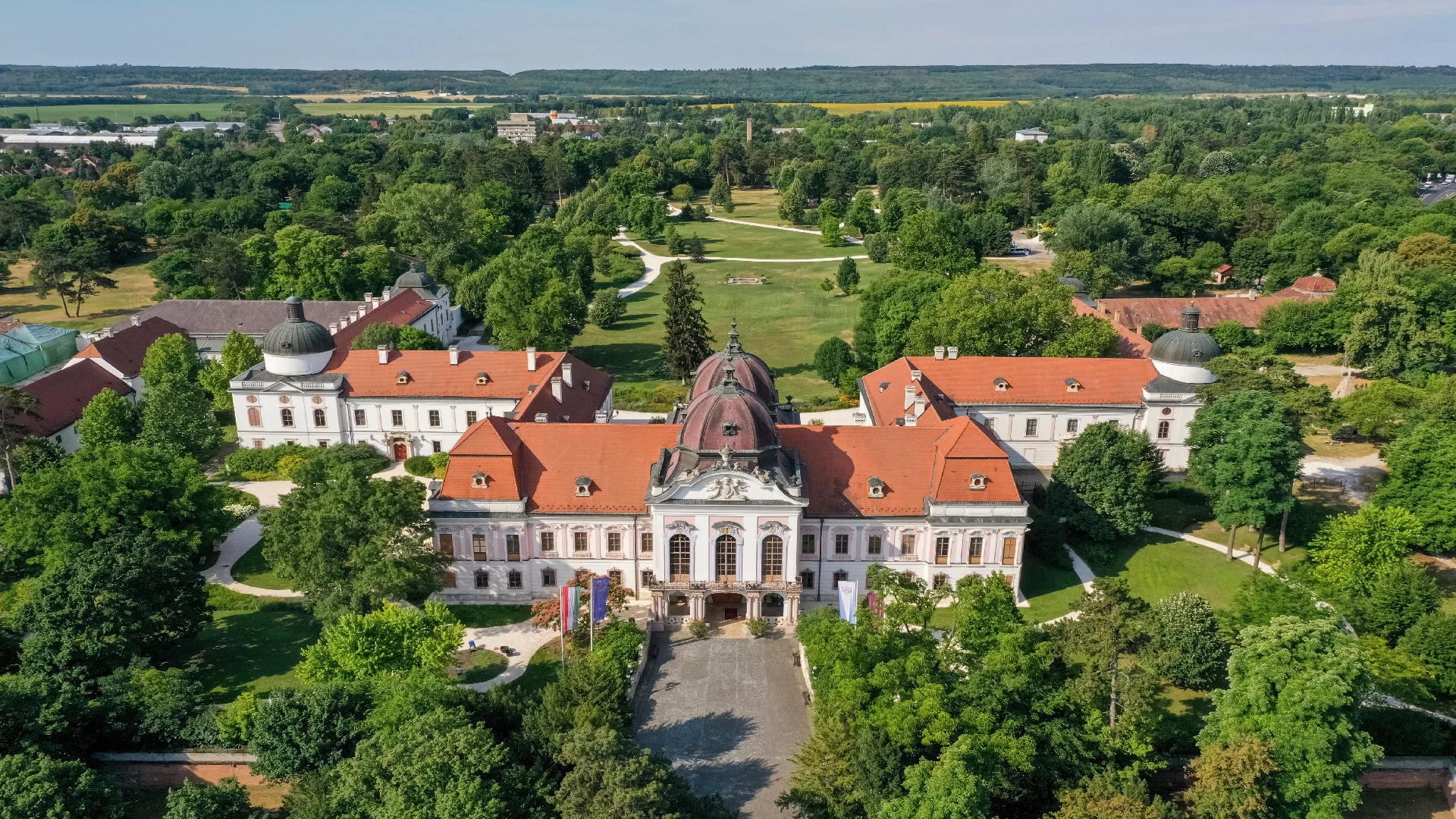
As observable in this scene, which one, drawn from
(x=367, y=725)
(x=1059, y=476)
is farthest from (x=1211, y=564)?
(x=367, y=725)

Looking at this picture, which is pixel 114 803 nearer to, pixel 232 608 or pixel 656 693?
pixel 232 608

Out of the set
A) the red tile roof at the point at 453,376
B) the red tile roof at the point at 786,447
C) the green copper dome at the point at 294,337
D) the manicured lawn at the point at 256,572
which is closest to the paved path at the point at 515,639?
the red tile roof at the point at 786,447

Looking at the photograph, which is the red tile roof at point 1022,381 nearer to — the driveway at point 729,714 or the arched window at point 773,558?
the arched window at point 773,558

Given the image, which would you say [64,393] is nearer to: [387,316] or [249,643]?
[387,316]

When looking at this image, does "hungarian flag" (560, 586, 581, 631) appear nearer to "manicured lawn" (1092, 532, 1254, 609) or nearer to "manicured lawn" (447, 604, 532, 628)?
"manicured lawn" (447, 604, 532, 628)

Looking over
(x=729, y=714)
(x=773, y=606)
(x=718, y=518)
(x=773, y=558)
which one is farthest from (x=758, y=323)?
(x=729, y=714)

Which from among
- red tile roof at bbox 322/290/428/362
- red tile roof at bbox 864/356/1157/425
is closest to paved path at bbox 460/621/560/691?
red tile roof at bbox 864/356/1157/425

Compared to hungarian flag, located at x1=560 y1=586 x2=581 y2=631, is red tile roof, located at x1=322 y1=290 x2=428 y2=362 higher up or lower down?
higher up

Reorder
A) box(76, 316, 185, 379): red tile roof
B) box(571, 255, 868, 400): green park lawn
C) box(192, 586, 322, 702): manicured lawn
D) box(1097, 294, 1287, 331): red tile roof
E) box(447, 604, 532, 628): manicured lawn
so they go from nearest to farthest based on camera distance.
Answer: box(192, 586, 322, 702): manicured lawn
box(447, 604, 532, 628): manicured lawn
box(76, 316, 185, 379): red tile roof
box(571, 255, 868, 400): green park lawn
box(1097, 294, 1287, 331): red tile roof
